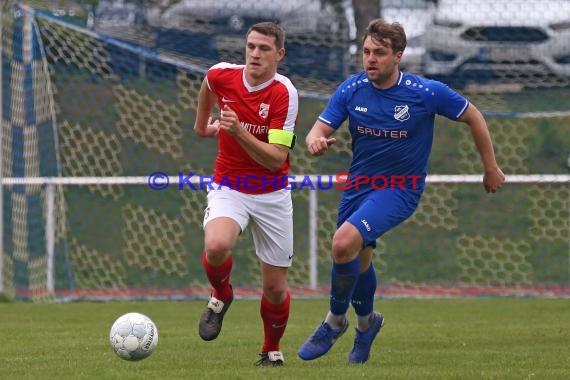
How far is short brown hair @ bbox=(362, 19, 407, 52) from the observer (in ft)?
23.4

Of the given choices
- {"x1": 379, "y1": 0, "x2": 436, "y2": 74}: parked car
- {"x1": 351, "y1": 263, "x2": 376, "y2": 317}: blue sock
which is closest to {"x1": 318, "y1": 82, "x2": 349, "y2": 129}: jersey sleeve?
{"x1": 351, "y1": 263, "x2": 376, "y2": 317}: blue sock

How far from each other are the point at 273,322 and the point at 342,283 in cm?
52

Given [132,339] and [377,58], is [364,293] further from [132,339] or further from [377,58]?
[132,339]

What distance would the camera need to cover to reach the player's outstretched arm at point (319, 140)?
675 cm

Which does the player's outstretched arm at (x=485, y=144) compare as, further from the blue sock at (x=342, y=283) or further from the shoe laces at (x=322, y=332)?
the shoe laces at (x=322, y=332)

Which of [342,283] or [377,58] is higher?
[377,58]

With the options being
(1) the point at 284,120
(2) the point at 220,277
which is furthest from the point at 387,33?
(2) the point at 220,277

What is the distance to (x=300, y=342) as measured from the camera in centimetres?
862

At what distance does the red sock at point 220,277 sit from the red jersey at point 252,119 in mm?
464

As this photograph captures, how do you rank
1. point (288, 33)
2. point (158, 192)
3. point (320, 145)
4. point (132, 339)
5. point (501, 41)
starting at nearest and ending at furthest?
point (132, 339) < point (320, 145) < point (501, 41) < point (288, 33) < point (158, 192)

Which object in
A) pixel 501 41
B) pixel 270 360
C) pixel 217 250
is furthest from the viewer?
pixel 501 41

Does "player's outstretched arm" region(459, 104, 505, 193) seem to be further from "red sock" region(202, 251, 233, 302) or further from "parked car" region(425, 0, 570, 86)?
"parked car" region(425, 0, 570, 86)

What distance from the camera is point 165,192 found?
545 inches

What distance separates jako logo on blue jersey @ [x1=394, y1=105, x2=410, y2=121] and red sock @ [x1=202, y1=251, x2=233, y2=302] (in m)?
1.29
